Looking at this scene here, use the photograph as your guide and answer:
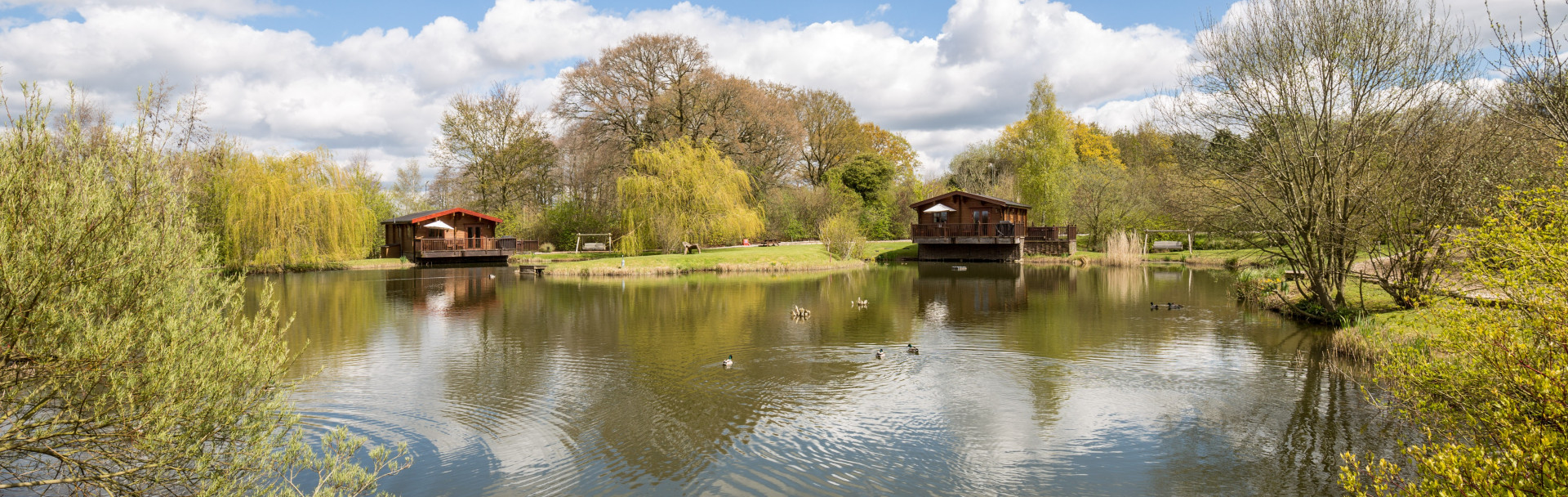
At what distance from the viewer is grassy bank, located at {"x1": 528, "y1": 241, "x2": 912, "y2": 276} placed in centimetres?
3319

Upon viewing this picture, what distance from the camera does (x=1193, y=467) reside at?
25.4 ft

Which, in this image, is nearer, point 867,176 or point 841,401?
point 841,401

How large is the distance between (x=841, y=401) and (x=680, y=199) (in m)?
27.7

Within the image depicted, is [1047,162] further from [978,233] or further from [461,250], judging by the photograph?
[461,250]

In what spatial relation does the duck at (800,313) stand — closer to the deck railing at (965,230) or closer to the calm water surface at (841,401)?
the calm water surface at (841,401)

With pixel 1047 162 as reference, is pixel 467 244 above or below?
below

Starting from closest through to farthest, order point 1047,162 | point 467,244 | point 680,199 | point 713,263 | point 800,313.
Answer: point 800,313
point 713,263
point 680,199
point 467,244
point 1047,162

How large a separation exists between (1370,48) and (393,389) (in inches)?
698

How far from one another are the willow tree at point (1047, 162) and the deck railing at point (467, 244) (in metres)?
33.2

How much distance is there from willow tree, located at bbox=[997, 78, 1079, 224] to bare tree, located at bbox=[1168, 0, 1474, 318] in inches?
1229

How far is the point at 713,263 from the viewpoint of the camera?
34625 mm

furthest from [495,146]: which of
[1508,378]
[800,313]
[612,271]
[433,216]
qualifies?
[1508,378]

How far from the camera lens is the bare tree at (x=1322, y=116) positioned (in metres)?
13.3

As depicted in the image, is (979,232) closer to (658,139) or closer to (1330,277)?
(658,139)
